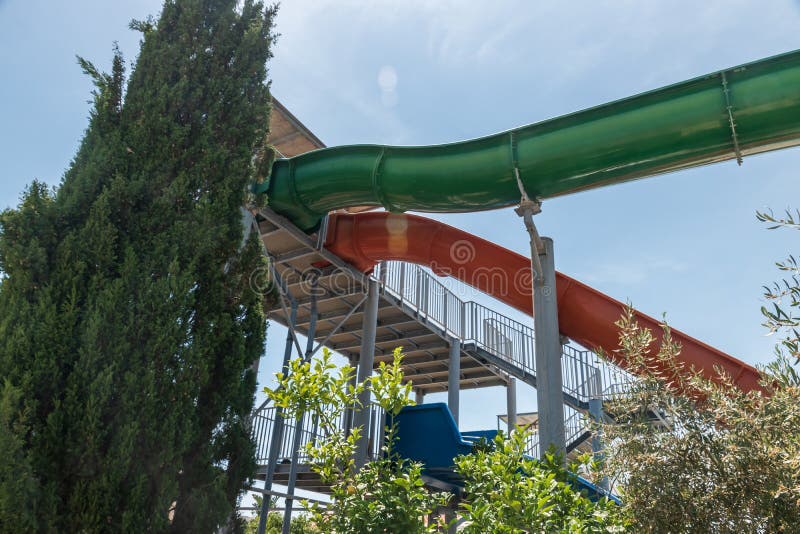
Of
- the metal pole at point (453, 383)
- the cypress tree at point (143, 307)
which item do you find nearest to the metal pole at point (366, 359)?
the metal pole at point (453, 383)

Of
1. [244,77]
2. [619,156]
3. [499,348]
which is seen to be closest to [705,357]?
[619,156]

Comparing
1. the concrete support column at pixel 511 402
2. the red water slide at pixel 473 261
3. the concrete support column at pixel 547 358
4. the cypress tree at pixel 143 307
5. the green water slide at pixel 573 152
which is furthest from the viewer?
the concrete support column at pixel 511 402

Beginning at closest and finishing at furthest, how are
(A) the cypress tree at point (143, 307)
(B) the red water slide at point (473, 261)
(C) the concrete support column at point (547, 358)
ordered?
(A) the cypress tree at point (143, 307) < (C) the concrete support column at point (547, 358) < (B) the red water slide at point (473, 261)

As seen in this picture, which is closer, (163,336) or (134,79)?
(163,336)

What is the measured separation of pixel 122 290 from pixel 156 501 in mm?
1671

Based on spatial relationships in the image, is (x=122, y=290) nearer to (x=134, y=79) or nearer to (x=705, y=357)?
(x=134, y=79)

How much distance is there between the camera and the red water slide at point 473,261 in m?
8.81

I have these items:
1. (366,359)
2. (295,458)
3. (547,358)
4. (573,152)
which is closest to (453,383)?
(366,359)

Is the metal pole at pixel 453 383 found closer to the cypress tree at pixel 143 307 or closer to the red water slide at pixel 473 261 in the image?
the red water slide at pixel 473 261

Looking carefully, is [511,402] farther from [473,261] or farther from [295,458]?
[295,458]

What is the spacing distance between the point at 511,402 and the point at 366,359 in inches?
218

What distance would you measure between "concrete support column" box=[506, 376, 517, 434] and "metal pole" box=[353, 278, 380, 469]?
5226mm

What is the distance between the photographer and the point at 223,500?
477cm

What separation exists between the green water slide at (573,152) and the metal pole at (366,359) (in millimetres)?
2633
